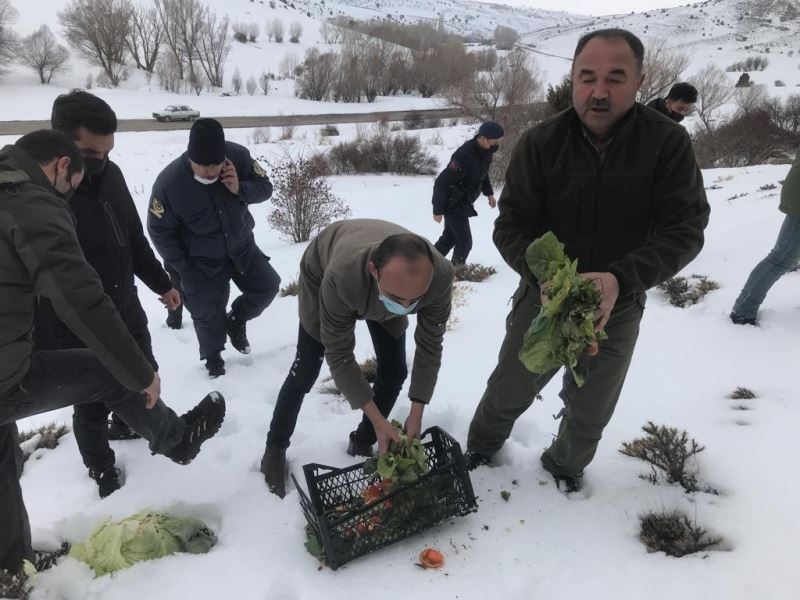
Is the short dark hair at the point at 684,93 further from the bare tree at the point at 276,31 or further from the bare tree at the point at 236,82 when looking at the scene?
the bare tree at the point at 276,31

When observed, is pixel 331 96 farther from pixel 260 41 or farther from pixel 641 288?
pixel 641 288

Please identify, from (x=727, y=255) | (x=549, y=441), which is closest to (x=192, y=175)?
(x=549, y=441)

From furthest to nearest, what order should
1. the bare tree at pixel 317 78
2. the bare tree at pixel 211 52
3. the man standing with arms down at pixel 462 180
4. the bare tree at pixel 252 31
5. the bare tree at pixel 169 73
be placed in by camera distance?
the bare tree at pixel 252 31 → the bare tree at pixel 211 52 → the bare tree at pixel 317 78 → the bare tree at pixel 169 73 → the man standing with arms down at pixel 462 180

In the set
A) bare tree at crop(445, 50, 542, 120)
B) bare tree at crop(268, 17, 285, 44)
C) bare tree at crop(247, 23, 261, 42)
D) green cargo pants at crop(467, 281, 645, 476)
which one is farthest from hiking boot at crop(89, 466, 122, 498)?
bare tree at crop(268, 17, 285, 44)

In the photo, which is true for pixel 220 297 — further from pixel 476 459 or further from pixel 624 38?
pixel 624 38

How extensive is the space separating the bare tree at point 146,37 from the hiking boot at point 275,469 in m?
37.3

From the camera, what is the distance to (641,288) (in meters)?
1.89

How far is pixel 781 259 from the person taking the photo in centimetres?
363

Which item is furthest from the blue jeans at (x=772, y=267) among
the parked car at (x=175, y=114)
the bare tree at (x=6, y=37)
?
the bare tree at (x=6, y=37)

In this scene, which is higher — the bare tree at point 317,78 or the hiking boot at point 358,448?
the bare tree at point 317,78

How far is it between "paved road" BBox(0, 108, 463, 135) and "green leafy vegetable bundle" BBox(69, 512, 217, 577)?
2032cm

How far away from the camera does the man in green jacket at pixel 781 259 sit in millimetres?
3498

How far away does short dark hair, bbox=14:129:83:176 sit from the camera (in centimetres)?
200

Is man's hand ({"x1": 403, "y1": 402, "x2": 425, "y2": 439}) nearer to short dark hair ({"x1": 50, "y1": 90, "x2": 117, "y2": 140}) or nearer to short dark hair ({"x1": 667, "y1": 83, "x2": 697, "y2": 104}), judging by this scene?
short dark hair ({"x1": 50, "y1": 90, "x2": 117, "y2": 140})
